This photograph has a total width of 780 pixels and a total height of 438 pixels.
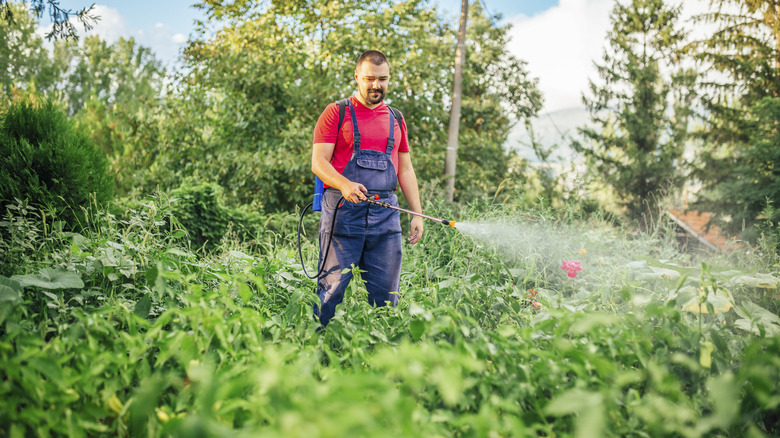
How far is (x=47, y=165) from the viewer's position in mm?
4121

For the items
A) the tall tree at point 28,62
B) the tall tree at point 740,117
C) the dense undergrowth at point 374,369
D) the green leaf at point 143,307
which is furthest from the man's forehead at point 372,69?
the tall tree at point 28,62

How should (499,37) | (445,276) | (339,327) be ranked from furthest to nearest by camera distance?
(499,37)
(445,276)
(339,327)

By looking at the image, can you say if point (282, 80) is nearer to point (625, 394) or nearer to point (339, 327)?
point (339, 327)

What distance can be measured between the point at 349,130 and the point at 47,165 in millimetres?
3037

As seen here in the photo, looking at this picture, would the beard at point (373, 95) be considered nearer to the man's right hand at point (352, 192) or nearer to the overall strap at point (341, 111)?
the overall strap at point (341, 111)

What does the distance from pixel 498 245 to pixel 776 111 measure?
11425 mm

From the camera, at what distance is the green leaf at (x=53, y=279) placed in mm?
2244

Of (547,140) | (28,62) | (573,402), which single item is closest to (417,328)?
(573,402)

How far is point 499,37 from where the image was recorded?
63.5 ft

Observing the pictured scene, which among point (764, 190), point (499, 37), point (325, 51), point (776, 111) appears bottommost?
point (764, 190)

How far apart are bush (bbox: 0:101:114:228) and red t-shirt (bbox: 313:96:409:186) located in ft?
8.00

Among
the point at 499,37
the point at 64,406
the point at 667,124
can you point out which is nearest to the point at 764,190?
the point at 667,124

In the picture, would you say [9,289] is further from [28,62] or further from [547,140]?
[28,62]

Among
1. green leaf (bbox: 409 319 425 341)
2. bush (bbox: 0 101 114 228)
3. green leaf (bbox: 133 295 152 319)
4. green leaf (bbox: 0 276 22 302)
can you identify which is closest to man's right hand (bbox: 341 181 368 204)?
green leaf (bbox: 409 319 425 341)
